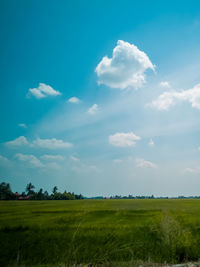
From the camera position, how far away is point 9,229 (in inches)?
586

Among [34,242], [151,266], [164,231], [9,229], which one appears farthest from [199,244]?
[9,229]

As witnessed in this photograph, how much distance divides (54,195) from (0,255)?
4816 inches

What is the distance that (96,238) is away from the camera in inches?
449

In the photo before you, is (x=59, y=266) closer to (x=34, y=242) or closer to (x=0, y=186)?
(x=34, y=242)

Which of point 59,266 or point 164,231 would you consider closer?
point 59,266

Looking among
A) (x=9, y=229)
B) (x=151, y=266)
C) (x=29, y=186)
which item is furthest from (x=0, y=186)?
(x=151, y=266)

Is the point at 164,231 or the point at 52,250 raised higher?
the point at 164,231

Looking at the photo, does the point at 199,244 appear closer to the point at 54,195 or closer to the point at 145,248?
the point at 145,248

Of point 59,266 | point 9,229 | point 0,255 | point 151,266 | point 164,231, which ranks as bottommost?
point 9,229

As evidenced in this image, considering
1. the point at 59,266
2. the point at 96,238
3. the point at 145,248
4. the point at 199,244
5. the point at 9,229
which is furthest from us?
the point at 9,229

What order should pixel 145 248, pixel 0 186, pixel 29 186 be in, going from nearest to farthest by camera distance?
pixel 145 248 → pixel 0 186 → pixel 29 186

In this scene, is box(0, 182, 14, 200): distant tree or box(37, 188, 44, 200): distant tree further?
box(37, 188, 44, 200): distant tree

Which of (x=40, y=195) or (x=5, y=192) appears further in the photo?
(x=40, y=195)

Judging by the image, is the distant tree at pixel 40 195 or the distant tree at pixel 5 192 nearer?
the distant tree at pixel 5 192
